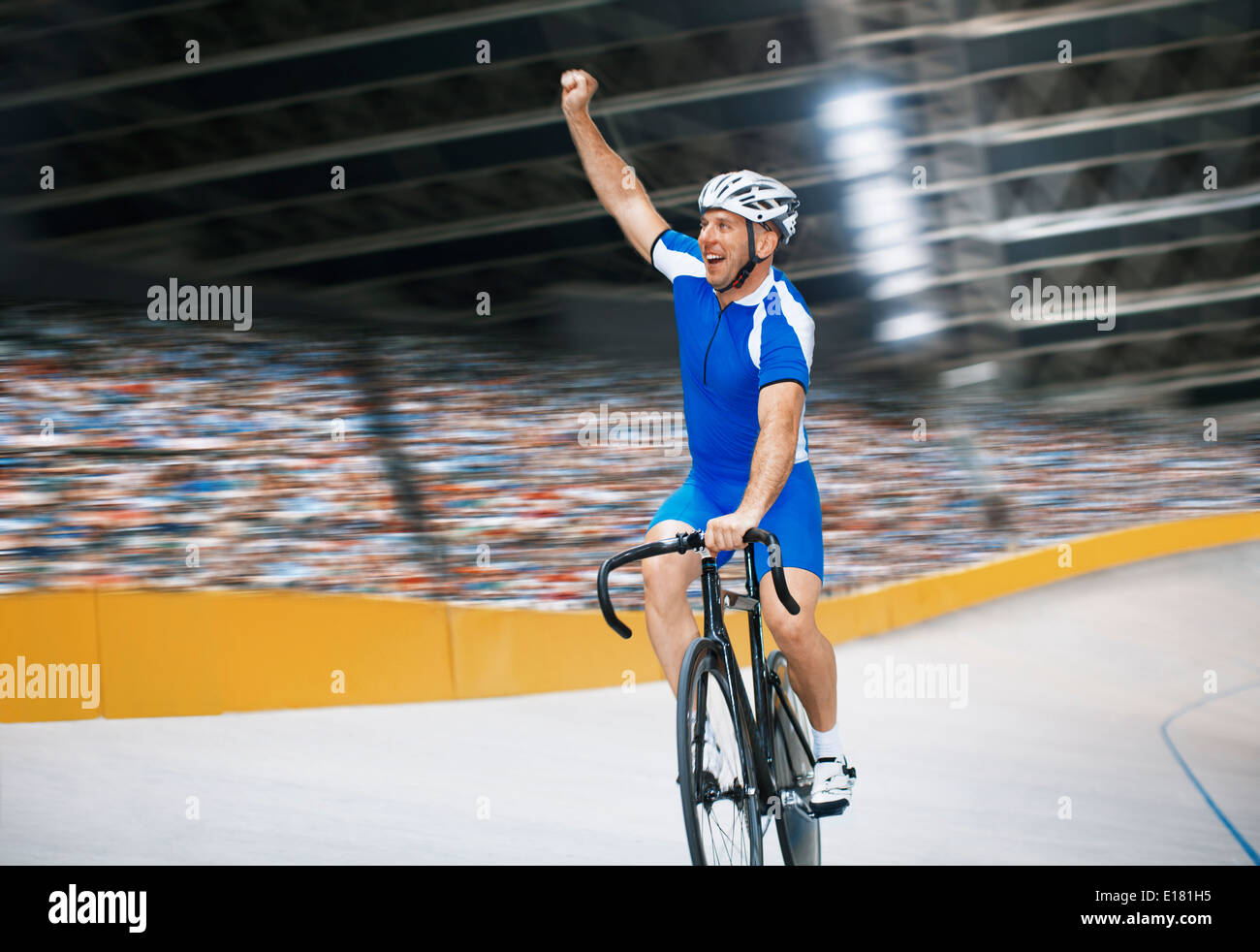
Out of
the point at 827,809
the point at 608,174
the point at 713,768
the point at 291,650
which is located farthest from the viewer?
the point at 291,650

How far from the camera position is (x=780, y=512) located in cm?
303

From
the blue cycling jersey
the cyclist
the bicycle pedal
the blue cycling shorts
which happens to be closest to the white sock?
the cyclist

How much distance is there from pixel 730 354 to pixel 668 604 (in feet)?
2.15

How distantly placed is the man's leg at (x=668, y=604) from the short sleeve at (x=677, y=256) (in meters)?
0.70

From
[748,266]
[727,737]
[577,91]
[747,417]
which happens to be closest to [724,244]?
[748,266]

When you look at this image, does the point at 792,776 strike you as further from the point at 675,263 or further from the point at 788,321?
the point at 675,263

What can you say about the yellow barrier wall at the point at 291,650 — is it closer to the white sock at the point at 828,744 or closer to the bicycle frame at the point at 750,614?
the white sock at the point at 828,744

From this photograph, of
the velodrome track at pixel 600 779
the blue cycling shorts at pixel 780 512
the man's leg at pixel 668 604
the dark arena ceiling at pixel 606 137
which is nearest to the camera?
the man's leg at pixel 668 604

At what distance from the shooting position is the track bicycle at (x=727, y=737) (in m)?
2.55

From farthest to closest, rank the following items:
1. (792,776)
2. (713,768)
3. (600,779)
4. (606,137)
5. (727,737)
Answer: (606,137)
(600,779)
(792,776)
(727,737)
(713,768)

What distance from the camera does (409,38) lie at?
373 inches

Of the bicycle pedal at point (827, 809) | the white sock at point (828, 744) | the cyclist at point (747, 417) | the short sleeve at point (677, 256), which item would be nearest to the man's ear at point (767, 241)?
the cyclist at point (747, 417)

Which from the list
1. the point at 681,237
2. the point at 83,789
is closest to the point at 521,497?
the point at 83,789

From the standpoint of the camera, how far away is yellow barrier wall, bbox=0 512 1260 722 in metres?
4.77
